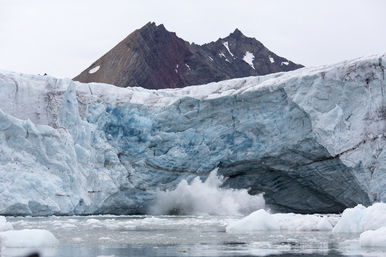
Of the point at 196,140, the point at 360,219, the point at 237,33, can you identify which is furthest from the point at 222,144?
the point at 237,33

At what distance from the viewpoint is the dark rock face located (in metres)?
36.1

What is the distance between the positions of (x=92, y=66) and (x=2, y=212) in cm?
2192

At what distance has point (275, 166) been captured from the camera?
21.4 m

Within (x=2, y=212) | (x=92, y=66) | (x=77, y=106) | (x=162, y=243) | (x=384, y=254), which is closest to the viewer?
(x=384, y=254)

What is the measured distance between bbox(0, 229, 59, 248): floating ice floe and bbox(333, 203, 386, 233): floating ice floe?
588 cm

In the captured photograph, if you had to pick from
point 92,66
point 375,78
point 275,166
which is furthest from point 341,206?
point 92,66

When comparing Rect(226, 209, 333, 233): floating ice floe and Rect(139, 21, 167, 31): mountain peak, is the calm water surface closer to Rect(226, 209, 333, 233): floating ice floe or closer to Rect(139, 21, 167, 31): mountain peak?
Rect(226, 209, 333, 233): floating ice floe

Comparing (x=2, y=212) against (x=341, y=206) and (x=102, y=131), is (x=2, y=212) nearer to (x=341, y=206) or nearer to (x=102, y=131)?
(x=102, y=131)

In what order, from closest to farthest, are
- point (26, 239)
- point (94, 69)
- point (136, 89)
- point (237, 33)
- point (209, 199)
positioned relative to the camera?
point (26, 239)
point (209, 199)
point (136, 89)
point (94, 69)
point (237, 33)

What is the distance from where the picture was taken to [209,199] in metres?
22.1

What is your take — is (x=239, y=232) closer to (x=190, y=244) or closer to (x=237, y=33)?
(x=190, y=244)

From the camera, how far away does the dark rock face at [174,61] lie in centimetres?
3612

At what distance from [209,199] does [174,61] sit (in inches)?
772

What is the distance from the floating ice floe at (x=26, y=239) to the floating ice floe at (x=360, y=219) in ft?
19.3
